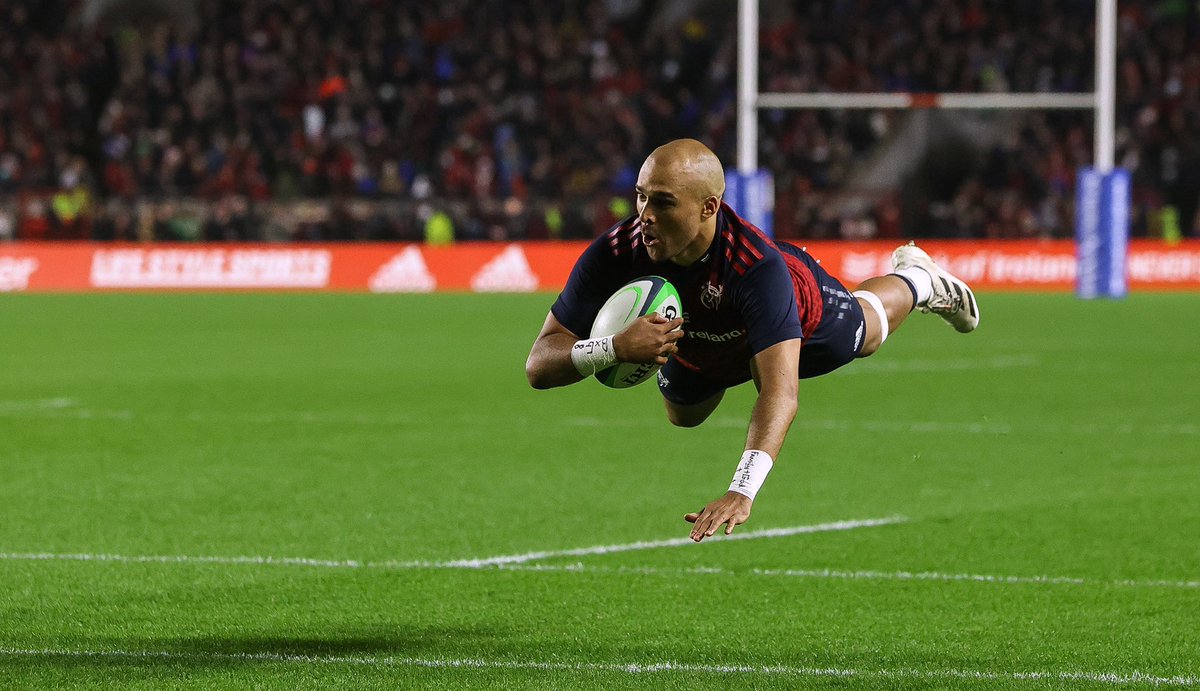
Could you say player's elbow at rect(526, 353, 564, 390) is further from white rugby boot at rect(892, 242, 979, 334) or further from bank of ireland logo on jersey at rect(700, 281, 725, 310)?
white rugby boot at rect(892, 242, 979, 334)

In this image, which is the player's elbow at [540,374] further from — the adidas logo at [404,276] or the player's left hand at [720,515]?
the adidas logo at [404,276]

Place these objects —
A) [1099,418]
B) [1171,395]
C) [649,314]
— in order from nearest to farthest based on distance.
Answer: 1. [649,314]
2. [1099,418]
3. [1171,395]

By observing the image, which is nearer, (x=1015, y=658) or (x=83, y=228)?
(x=1015, y=658)

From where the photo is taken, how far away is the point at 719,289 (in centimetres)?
656

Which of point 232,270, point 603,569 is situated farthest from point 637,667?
point 232,270

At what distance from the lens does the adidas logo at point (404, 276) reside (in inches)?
1227

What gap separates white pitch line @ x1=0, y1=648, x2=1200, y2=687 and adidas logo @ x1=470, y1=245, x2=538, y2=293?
24.7 meters

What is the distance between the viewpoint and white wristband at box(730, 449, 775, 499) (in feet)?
18.6

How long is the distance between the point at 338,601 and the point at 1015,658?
2.59 meters

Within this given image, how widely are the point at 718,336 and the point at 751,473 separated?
1180 mm

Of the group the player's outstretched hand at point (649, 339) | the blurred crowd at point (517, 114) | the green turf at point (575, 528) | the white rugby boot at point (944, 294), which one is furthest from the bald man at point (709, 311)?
the blurred crowd at point (517, 114)

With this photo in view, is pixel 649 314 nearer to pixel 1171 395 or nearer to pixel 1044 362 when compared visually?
pixel 1171 395

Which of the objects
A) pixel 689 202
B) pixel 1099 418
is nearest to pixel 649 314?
pixel 689 202

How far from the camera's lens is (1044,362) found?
18656mm
